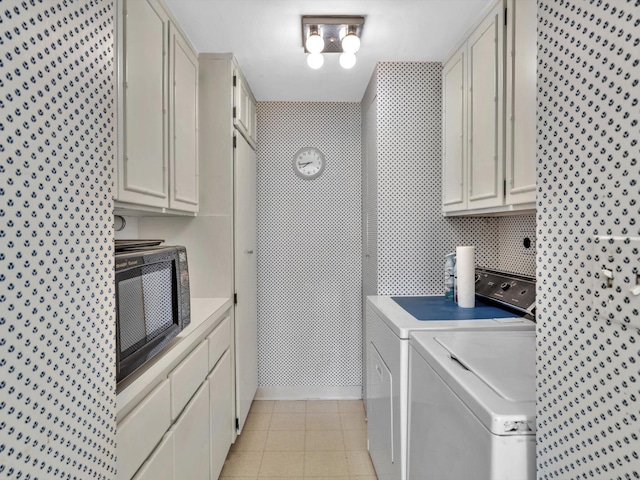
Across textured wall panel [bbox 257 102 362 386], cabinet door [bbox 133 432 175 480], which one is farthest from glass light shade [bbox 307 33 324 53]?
cabinet door [bbox 133 432 175 480]

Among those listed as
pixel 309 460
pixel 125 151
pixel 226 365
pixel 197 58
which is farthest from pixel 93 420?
pixel 197 58

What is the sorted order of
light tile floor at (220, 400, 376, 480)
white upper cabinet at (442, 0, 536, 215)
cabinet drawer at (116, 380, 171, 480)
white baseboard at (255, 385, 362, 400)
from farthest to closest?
white baseboard at (255, 385, 362, 400) → light tile floor at (220, 400, 376, 480) → white upper cabinet at (442, 0, 536, 215) → cabinet drawer at (116, 380, 171, 480)

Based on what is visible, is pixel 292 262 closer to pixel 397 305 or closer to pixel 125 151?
pixel 397 305

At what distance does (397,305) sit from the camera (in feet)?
6.42

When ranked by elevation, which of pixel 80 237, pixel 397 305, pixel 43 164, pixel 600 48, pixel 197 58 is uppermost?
pixel 197 58

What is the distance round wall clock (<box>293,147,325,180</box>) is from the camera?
3020mm

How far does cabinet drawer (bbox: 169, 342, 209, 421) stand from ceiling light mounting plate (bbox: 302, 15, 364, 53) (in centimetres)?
166

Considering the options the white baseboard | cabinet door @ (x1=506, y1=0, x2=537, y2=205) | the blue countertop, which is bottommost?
the white baseboard

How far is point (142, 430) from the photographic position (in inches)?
41.4

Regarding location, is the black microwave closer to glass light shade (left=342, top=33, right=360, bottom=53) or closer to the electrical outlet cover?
the electrical outlet cover

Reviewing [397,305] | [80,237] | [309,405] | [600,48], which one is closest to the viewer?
[600,48]

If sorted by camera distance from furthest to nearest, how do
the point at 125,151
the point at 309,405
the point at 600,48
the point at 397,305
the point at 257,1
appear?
the point at 309,405 → the point at 397,305 → the point at 257,1 → the point at 125,151 → the point at 600,48

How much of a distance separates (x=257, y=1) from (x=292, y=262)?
188 cm

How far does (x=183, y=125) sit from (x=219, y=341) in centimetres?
116
